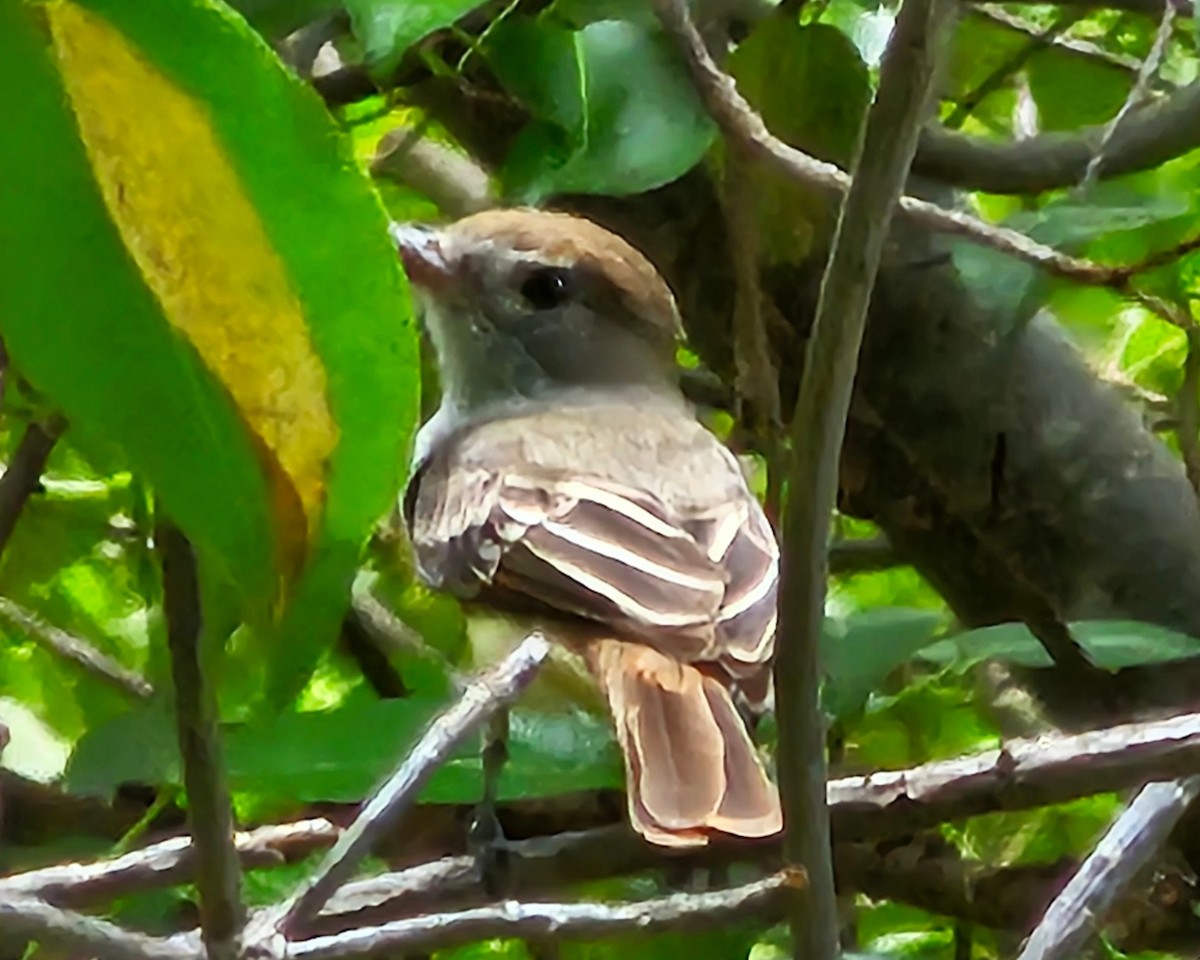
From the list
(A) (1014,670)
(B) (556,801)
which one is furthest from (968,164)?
(B) (556,801)

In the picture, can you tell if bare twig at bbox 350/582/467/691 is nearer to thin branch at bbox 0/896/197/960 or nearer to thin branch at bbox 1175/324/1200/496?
thin branch at bbox 1175/324/1200/496

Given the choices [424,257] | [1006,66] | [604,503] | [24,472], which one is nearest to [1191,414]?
[1006,66]

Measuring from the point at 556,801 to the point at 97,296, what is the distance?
31.4 inches

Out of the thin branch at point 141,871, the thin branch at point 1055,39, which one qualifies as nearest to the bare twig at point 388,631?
the thin branch at point 141,871

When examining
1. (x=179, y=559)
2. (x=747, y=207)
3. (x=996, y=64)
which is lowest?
(x=179, y=559)

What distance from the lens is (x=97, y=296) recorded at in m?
0.40

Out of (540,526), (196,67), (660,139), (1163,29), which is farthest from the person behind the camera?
(540,526)

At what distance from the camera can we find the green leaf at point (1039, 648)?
947mm

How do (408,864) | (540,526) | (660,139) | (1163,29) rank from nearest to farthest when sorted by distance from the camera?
1. (660,139)
2. (1163,29)
3. (408,864)
4. (540,526)

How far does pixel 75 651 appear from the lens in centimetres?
119

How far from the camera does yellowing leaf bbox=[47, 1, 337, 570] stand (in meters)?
0.38

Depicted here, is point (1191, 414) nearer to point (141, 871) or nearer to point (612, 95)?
point (612, 95)

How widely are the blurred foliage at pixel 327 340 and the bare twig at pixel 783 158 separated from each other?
0.08 ft

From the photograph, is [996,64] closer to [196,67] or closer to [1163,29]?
[1163,29]
